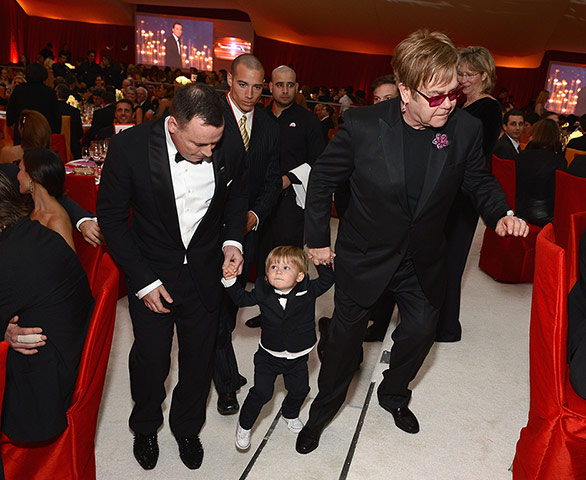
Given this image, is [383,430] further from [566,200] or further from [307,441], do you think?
[566,200]

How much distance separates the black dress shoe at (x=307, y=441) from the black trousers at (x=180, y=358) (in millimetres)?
436

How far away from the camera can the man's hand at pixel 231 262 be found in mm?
2307

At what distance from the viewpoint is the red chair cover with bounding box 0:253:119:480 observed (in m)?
2.02

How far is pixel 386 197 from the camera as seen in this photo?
2104 millimetres

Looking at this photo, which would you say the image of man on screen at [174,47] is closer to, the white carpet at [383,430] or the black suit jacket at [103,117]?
the black suit jacket at [103,117]

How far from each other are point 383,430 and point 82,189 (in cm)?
230

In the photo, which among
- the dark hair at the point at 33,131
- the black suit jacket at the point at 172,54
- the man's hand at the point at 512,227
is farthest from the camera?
the black suit jacket at the point at 172,54

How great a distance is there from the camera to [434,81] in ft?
6.35

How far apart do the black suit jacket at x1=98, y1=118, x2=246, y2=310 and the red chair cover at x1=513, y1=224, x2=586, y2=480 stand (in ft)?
3.88

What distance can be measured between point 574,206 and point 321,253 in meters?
2.37

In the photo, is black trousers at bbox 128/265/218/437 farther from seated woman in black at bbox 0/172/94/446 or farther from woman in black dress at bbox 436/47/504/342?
woman in black dress at bbox 436/47/504/342

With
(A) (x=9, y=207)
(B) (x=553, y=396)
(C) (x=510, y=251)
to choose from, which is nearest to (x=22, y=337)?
→ (A) (x=9, y=207)

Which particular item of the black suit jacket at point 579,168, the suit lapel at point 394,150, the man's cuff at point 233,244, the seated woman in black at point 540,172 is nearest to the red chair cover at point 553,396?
the suit lapel at point 394,150

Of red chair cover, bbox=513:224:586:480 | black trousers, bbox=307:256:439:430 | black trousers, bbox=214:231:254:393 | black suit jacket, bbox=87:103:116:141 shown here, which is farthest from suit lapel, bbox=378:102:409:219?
black suit jacket, bbox=87:103:116:141
